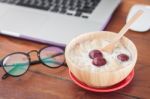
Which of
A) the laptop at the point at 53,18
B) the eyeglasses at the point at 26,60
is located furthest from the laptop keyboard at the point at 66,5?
the eyeglasses at the point at 26,60

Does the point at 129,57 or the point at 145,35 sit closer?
the point at 129,57

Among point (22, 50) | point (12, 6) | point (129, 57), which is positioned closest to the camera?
point (129, 57)

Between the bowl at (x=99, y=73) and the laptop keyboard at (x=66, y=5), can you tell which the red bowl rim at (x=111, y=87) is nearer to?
the bowl at (x=99, y=73)

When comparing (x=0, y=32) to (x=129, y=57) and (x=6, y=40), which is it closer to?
(x=6, y=40)

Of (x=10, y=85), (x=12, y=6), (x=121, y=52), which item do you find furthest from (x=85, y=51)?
(x=12, y=6)

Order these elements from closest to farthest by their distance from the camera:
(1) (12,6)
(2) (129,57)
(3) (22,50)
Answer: (2) (129,57) → (3) (22,50) → (1) (12,6)

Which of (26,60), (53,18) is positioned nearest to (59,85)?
(26,60)
